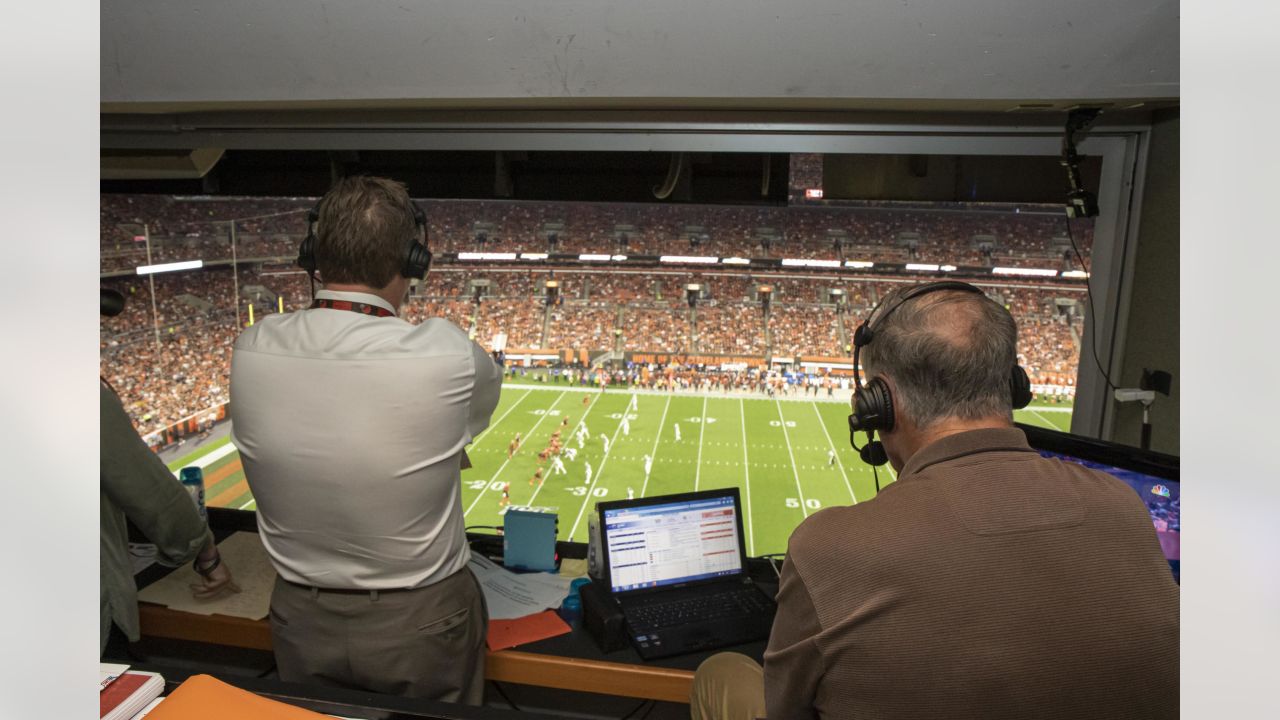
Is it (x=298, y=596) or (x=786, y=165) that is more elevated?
(x=786, y=165)

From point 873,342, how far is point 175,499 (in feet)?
5.47

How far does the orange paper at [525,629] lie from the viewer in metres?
1.88

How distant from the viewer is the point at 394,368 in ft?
4.47

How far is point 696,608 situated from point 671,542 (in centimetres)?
21

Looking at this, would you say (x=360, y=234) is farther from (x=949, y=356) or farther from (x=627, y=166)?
(x=627, y=166)

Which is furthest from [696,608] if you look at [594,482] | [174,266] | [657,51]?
[594,482]

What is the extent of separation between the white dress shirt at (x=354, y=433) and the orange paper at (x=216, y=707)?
A: 0.71 m

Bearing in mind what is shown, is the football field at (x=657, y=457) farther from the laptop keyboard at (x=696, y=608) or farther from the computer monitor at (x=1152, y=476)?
the computer monitor at (x=1152, y=476)

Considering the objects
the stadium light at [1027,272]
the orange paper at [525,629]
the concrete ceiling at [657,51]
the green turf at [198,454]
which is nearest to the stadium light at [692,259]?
Answer: the stadium light at [1027,272]

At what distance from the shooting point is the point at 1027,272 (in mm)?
7359

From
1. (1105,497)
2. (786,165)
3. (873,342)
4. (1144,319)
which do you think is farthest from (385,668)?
(1144,319)

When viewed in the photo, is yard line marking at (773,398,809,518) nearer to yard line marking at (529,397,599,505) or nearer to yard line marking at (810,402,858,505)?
yard line marking at (810,402,858,505)

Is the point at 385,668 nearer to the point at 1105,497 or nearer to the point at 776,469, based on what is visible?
the point at 1105,497

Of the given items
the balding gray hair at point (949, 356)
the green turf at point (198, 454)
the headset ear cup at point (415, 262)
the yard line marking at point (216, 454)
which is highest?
the headset ear cup at point (415, 262)
